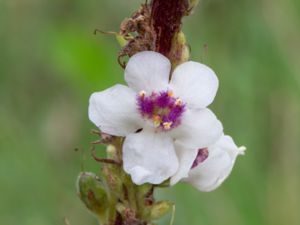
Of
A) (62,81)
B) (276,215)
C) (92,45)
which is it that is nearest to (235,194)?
(276,215)

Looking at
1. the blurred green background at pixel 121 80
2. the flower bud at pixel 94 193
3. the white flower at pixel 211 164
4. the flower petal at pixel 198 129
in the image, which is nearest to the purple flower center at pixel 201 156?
the white flower at pixel 211 164

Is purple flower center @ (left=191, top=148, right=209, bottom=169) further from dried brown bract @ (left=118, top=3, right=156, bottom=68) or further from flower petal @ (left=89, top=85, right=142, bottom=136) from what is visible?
dried brown bract @ (left=118, top=3, right=156, bottom=68)

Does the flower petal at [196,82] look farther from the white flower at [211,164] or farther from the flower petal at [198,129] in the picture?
the white flower at [211,164]

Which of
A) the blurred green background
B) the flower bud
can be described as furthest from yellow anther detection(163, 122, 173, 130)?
the blurred green background

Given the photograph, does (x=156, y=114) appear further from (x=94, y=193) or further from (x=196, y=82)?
(x=94, y=193)

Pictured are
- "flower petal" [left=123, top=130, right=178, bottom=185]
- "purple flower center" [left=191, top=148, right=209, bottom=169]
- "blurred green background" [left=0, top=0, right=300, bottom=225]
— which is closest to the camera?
"flower petal" [left=123, top=130, right=178, bottom=185]

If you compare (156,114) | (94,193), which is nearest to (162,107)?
(156,114)
